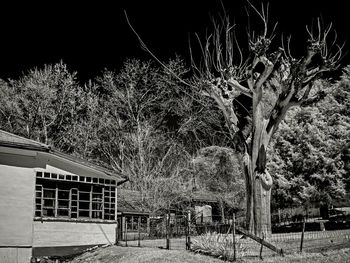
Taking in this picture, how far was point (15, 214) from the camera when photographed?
71.8ft

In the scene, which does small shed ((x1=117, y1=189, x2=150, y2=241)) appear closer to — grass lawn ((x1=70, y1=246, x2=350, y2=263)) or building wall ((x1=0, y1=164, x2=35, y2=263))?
grass lawn ((x1=70, y1=246, x2=350, y2=263))

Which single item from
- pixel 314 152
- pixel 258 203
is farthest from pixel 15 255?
pixel 314 152

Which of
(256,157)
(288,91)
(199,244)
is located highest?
(288,91)

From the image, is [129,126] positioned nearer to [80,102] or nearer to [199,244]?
[80,102]

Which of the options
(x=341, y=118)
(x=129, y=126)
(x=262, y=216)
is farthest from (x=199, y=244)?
(x=129, y=126)

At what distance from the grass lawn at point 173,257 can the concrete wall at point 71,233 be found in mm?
1718

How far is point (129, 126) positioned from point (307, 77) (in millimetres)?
24676

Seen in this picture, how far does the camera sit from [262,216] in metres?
22.2

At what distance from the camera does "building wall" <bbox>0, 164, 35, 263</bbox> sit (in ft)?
70.2

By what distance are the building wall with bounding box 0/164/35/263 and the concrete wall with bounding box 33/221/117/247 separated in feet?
3.56

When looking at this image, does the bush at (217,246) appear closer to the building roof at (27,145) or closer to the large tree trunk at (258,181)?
the large tree trunk at (258,181)

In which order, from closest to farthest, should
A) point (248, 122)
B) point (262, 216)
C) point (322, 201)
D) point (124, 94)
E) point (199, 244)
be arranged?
point (199, 244), point (262, 216), point (322, 201), point (248, 122), point (124, 94)

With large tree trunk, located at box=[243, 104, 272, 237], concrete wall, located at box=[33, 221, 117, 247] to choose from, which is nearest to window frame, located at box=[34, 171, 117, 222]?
concrete wall, located at box=[33, 221, 117, 247]

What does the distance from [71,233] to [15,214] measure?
3.62m
